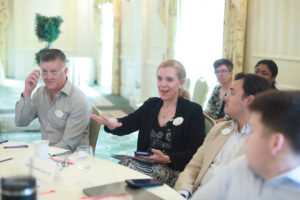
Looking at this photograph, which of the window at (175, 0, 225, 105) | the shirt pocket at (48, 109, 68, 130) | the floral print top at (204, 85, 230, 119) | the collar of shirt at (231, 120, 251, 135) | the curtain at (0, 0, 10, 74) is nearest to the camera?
the collar of shirt at (231, 120, 251, 135)

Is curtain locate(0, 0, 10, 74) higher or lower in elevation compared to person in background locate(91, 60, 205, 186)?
higher

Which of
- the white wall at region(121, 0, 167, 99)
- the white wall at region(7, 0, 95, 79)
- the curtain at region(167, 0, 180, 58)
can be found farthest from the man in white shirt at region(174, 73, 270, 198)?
the white wall at region(7, 0, 95, 79)

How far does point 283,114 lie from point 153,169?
1.44 metres

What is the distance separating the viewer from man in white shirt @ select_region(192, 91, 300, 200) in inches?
45.2

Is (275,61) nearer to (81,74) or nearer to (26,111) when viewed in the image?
(26,111)

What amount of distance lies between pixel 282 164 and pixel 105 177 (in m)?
0.99

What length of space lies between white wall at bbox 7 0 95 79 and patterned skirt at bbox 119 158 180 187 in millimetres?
11262

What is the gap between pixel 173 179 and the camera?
249cm

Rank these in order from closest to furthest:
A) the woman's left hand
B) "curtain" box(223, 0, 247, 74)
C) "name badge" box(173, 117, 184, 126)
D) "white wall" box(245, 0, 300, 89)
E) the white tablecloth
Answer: the white tablecloth
the woman's left hand
"name badge" box(173, 117, 184, 126)
"white wall" box(245, 0, 300, 89)
"curtain" box(223, 0, 247, 74)

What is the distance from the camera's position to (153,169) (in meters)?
2.47

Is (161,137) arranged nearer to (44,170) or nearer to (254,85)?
(254,85)

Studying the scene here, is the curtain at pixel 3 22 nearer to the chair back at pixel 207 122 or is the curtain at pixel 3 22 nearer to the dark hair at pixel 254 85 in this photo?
the chair back at pixel 207 122

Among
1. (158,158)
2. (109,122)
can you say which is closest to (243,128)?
(158,158)

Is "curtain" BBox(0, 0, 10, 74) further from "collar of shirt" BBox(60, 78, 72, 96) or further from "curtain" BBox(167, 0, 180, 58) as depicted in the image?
"collar of shirt" BBox(60, 78, 72, 96)
